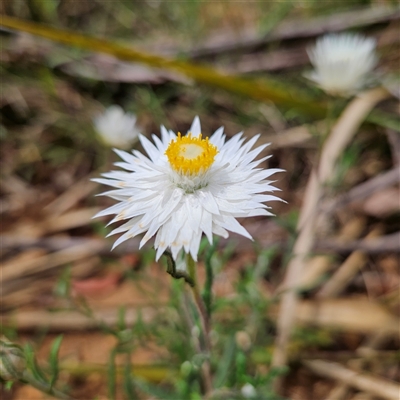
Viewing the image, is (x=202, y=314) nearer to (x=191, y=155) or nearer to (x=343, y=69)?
(x=191, y=155)

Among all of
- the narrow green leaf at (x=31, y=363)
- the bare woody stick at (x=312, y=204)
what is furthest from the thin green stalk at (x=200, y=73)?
the narrow green leaf at (x=31, y=363)

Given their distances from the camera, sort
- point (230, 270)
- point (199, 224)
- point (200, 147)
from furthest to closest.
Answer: point (230, 270), point (200, 147), point (199, 224)

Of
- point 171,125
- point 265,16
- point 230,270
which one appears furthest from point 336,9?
point 230,270

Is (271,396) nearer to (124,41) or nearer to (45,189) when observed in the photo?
(45,189)

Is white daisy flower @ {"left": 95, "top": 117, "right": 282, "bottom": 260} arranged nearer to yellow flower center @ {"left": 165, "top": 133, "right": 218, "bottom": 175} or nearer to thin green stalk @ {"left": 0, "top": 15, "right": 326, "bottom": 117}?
yellow flower center @ {"left": 165, "top": 133, "right": 218, "bottom": 175}

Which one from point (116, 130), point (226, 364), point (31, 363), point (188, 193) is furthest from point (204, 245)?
point (116, 130)
